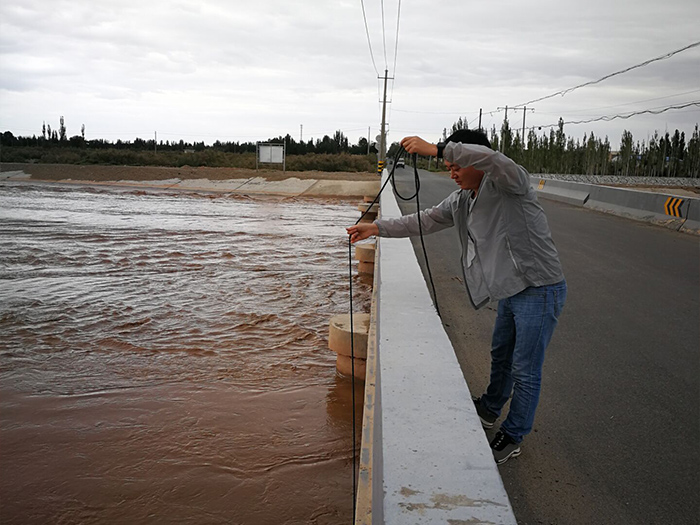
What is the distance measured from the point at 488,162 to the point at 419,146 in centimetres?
40

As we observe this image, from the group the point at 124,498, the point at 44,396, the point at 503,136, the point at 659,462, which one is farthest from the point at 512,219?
the point at 503,136

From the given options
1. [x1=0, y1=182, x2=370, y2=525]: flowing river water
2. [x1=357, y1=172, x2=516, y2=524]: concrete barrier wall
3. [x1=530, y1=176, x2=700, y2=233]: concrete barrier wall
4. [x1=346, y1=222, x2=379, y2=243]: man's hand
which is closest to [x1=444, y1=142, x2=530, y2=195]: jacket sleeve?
[x1=357, y1=172, x2=516, y2=524]: concrete barrier wall

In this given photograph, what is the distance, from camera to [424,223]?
415 cm

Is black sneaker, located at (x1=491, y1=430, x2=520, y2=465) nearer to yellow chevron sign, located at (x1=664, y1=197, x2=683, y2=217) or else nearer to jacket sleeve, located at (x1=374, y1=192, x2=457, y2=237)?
jacket sleeve, located at (x1=374, y1=192, x2=457, y2=237)

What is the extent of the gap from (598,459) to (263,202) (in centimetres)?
2374

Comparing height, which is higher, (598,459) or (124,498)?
(598,459)

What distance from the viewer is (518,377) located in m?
3.42

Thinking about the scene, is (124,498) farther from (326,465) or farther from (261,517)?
(326,465)

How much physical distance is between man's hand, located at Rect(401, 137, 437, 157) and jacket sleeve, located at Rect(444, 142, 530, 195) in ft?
→ 0.29

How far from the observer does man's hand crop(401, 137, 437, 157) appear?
123 inches

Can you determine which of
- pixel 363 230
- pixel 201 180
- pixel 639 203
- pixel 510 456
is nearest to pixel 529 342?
pixel 510 456

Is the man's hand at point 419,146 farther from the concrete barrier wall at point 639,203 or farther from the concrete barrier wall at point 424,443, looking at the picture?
the concrete barrier wall at point 639,203

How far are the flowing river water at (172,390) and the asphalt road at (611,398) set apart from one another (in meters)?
1.12

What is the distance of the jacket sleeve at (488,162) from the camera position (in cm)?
299
